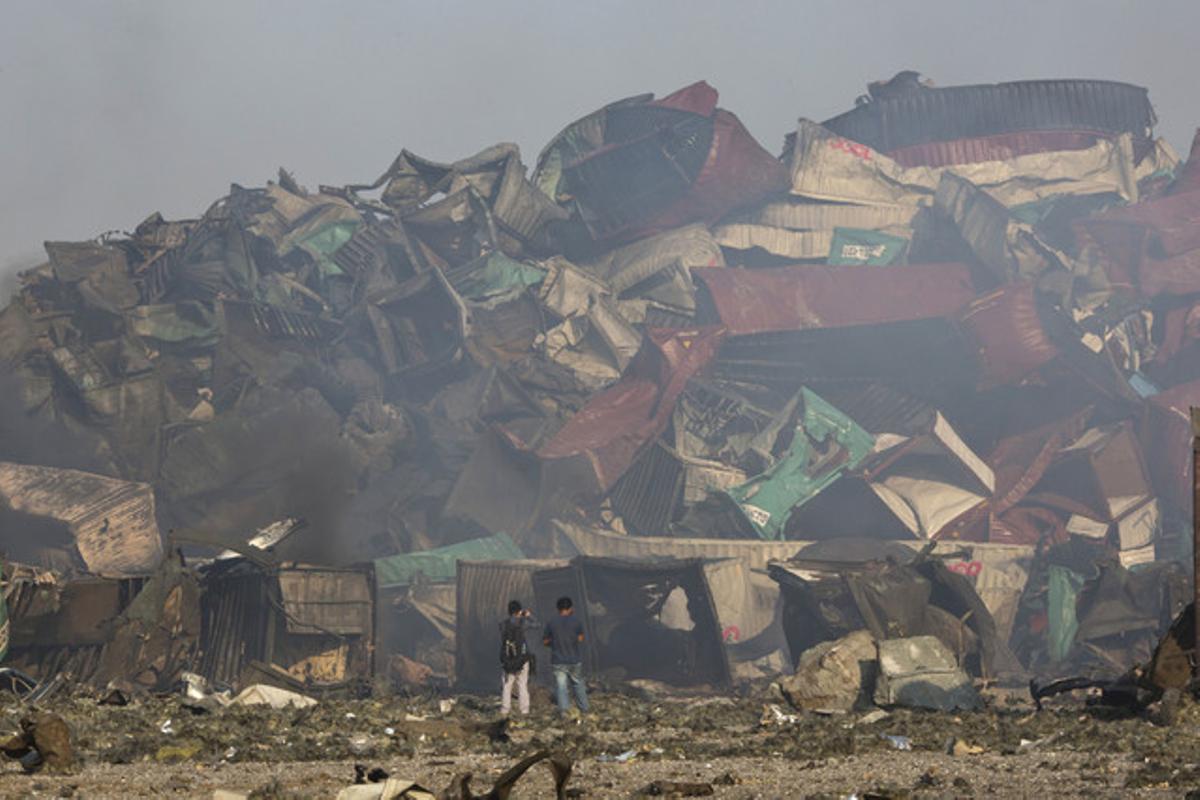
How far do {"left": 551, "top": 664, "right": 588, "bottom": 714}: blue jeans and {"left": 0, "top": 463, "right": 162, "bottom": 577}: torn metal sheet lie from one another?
11.9 metres

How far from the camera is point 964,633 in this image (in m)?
15.5

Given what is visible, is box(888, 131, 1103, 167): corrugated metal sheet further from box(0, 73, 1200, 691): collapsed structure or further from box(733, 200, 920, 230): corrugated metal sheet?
box(733, 200, 920, 230): corrugated metal sheet

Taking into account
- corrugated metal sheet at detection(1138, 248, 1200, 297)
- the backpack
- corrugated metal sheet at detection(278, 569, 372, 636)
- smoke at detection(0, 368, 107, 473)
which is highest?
corrugated metal sheet at detection(1138, 248, 1200, 297)

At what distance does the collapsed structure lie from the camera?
646 inches

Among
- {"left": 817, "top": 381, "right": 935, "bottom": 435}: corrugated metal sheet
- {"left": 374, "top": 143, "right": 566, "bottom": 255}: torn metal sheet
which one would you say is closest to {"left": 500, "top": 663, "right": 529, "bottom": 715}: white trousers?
{"left": 817, "top": 381, "right": 935, "bottom": 435}: corrugated metal sheet

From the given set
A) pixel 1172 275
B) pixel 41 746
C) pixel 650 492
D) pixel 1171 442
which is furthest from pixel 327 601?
pixel 1172 275

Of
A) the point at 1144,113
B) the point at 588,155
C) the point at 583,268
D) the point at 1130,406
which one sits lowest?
the point at 1130,406

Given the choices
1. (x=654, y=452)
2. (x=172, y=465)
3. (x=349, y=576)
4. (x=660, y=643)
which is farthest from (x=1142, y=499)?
(x=172, y=465)

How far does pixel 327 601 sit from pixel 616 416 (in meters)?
10.0

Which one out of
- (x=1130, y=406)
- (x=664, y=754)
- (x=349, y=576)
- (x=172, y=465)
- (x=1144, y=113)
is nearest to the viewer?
(x=664, y=754)

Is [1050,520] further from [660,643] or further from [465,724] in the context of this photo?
[465,724]

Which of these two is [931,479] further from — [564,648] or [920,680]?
[564,648]

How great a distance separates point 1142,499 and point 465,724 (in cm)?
1776

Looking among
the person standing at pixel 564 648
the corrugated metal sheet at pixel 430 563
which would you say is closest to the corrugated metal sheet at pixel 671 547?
the corrugated metal sheet at pixel 430 563
